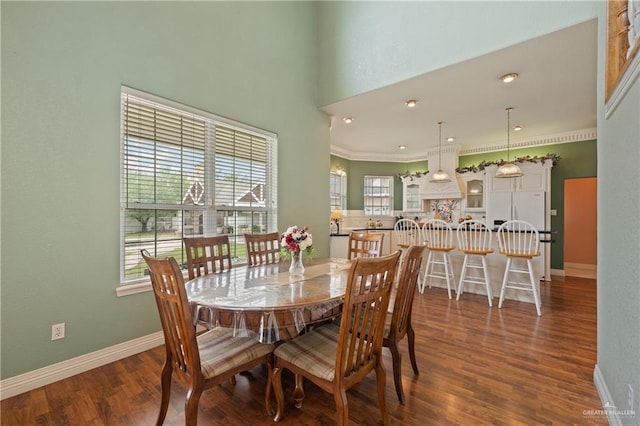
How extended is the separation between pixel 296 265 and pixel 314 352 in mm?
877

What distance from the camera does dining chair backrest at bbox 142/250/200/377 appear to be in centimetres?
128

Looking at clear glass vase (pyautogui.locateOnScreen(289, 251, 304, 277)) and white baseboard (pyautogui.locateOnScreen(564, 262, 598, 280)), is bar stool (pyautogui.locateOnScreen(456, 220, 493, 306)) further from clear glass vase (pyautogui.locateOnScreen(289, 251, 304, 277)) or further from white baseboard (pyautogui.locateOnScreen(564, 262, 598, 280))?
white baseboard (pyautogui.locateOnScreen(564, 262, 598, 280))

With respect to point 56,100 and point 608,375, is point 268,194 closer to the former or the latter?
point 56,100

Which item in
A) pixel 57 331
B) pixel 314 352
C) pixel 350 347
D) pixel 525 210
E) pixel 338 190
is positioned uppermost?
pixel 338 190

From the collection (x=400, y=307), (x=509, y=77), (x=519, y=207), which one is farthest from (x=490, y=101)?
(x=400, y=307)

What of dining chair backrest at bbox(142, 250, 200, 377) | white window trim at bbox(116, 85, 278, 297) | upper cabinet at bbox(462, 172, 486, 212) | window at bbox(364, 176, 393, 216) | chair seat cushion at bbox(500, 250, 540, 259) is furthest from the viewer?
window at bbox(364, 176, 393, 216)

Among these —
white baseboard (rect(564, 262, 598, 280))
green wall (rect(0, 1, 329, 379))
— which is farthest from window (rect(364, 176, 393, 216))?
green wall (rect(0, 1, 329, 379))

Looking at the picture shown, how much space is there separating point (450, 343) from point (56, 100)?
3835mm

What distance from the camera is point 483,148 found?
6.75m

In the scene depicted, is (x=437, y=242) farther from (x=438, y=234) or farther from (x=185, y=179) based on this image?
(x=185, y=179)

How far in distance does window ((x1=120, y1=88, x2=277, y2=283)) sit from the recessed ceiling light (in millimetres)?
2969

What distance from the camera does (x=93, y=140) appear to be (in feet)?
7.32

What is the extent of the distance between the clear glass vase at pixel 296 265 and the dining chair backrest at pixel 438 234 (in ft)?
8.53

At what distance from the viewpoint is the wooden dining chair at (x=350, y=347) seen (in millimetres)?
1305
